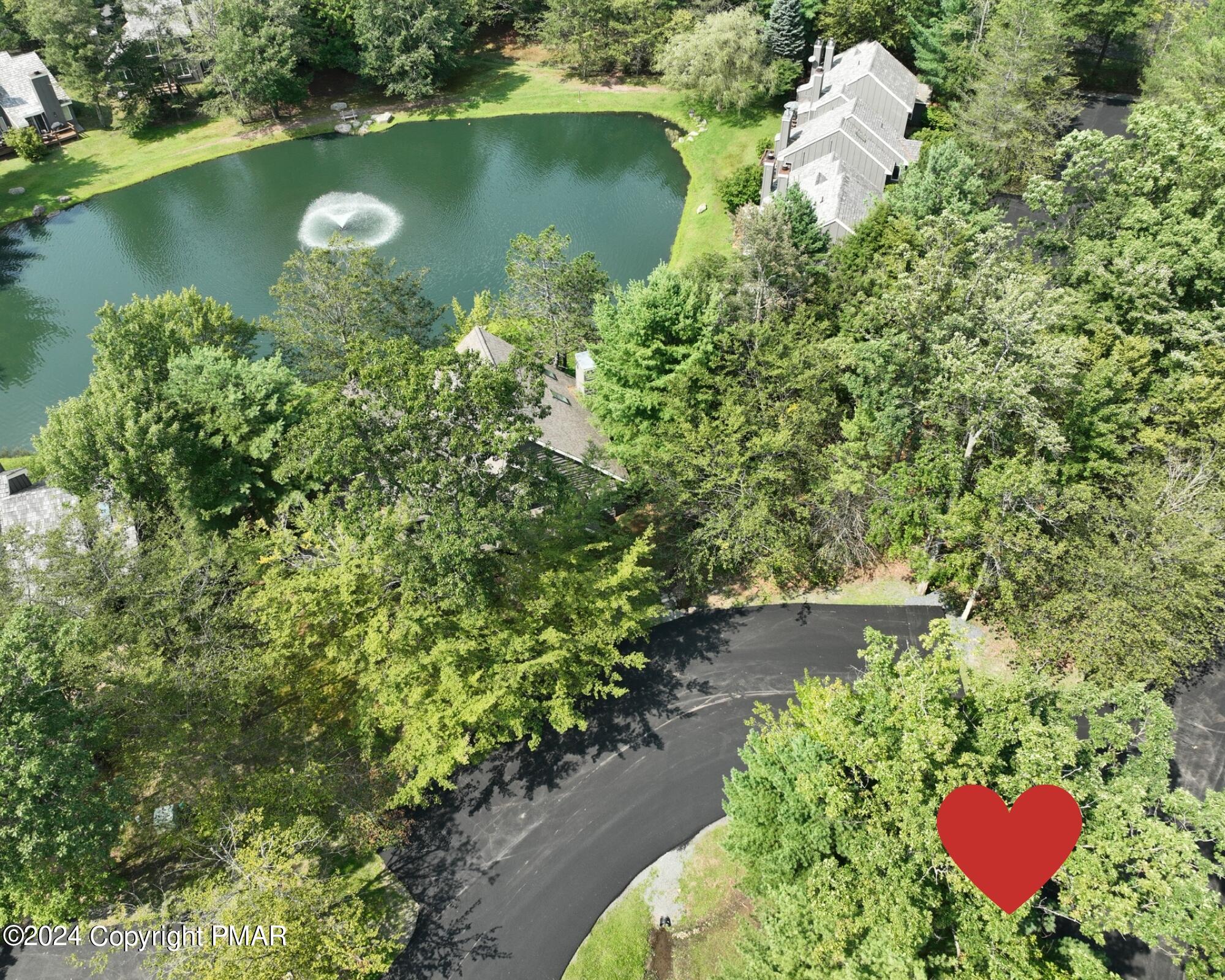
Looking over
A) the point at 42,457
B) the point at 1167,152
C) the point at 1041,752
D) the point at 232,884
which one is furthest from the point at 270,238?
the point at 1041,752

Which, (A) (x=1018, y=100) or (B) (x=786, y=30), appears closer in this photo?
(A) (x=1018, y=100)

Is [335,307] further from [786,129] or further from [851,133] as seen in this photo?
[851,133]

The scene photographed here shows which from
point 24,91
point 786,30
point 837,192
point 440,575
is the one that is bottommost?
point 837,192

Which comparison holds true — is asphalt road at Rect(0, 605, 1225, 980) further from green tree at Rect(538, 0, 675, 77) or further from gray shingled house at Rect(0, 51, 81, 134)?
gray shingled house at Rect(0, 51, 81, 134)

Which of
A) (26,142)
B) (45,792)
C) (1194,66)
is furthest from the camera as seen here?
(26,142)

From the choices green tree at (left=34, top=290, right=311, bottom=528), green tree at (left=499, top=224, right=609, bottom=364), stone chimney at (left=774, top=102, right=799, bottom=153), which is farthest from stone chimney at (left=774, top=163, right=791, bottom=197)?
green tree at (left=34, top=290, right=311, bottom=528)

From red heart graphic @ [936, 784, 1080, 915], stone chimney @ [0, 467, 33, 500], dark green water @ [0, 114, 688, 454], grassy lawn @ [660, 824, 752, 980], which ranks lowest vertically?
grassy lawn @ [660, 824, 752, 980]

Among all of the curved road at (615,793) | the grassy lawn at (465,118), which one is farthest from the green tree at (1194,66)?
the curved road at (615,793)

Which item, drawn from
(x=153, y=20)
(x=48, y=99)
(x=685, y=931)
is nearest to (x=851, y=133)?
(x=685, y=931)

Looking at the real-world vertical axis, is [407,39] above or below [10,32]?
below
